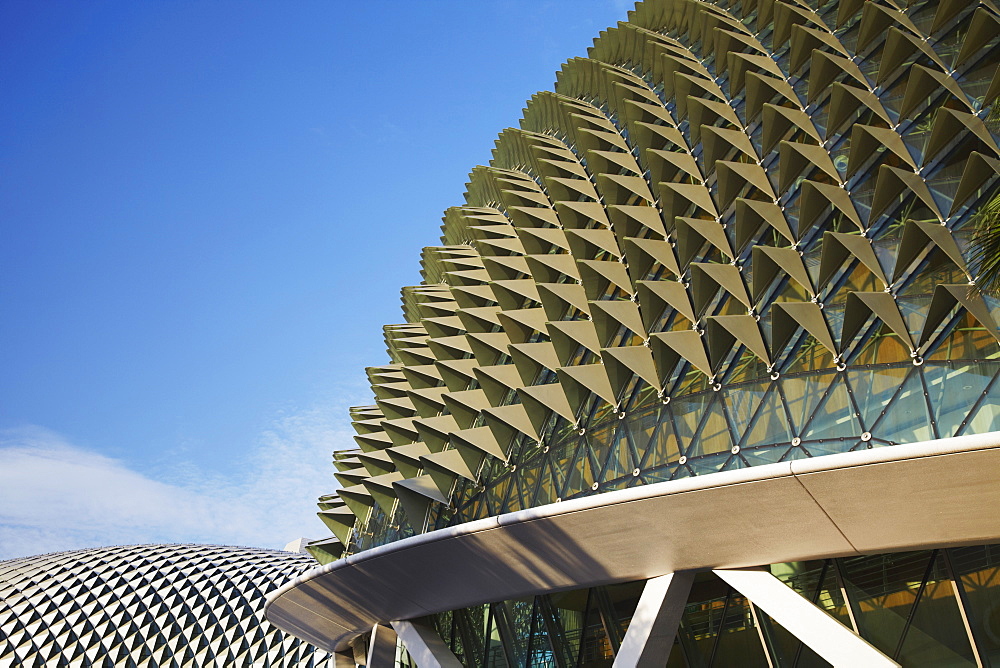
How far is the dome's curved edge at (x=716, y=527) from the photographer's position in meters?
12.2

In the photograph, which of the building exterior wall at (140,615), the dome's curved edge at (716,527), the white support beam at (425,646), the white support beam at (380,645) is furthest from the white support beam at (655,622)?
the building exterior wall at (140,615)

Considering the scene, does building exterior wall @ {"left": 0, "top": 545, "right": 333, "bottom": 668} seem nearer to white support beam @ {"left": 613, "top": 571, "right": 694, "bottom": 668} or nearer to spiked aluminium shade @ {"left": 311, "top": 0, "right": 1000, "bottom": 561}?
spiked aluminium shade @ {"left": 311, "top": 0, "right": 1000, "bottom": 561}

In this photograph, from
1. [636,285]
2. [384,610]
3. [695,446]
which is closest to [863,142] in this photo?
[636,285]

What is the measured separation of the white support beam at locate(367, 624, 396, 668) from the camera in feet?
77.0

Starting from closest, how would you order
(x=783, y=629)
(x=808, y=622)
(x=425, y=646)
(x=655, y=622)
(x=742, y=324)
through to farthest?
(x=808, y=622) → (x=655, y=622) → (x=742, y=324) → (x=783, y=629) → (x=425, y=646)

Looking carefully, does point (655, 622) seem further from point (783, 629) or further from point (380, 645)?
point (380, 645)

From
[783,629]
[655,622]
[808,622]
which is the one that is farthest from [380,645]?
[808,622]

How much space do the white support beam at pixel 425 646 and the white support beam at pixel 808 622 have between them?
27.2 feet

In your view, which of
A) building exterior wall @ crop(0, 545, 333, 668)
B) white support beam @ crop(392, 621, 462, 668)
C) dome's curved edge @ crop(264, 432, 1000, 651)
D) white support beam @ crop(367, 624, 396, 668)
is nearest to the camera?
dome's curved edge @ crop(264, 432, 1000, 651)

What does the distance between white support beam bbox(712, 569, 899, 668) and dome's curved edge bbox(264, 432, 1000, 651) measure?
381 mm

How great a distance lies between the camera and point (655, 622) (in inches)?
619

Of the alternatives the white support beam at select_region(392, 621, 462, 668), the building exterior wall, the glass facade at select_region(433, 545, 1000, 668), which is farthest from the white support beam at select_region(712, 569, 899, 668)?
the building exterior wall

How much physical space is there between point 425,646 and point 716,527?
9.87 meters

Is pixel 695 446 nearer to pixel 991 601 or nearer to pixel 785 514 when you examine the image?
pixel 785 514
